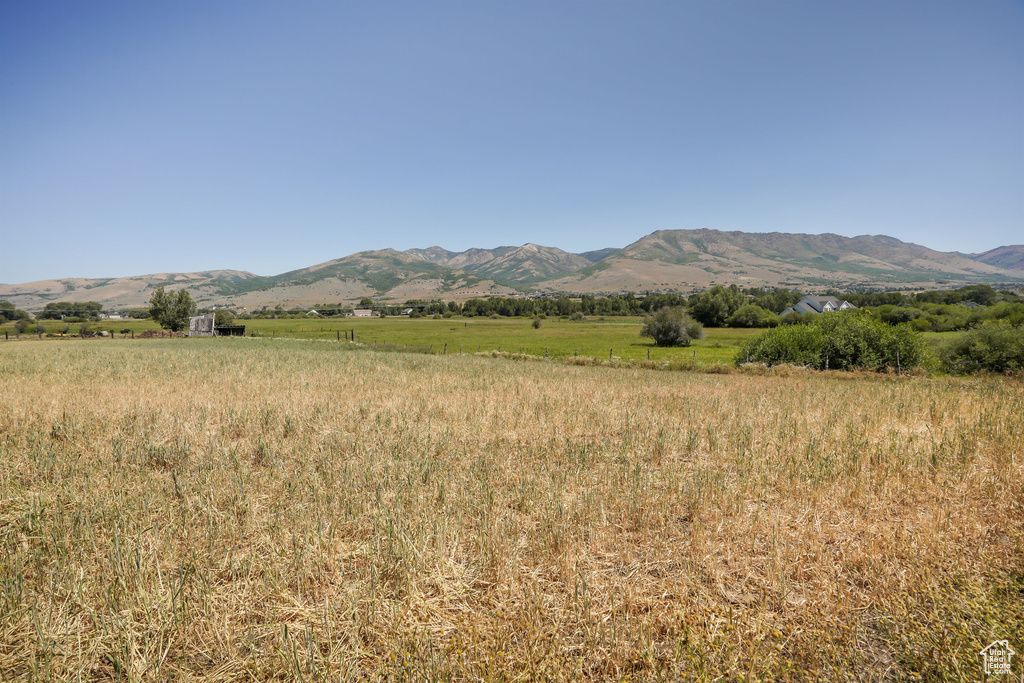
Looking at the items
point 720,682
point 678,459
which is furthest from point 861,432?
point 720,682

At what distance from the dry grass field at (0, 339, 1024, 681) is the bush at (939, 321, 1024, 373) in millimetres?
28050

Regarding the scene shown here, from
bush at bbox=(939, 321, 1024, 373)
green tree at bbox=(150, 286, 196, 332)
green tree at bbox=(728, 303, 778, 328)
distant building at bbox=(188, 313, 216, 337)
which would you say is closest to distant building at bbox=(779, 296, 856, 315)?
green tree at bbox=(728, 303, 778, 328)

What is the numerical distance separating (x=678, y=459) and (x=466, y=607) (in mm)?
6967

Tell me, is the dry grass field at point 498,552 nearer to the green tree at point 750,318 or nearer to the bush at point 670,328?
the bush at point 670,328

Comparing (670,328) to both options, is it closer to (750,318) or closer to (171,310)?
(750,318)

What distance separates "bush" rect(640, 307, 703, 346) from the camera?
228ft

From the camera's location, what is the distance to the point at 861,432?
11578mm

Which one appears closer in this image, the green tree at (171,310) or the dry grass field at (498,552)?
the dry grass field at (498,552)

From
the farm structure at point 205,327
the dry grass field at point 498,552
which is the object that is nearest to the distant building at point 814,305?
the dry grass field at point 498,552

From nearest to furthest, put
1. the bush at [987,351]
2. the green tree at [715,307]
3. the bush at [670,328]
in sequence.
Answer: the bush at [987,351]
the bush at [670,328]
the green tree at [715,307]

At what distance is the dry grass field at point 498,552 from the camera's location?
3.93 meters

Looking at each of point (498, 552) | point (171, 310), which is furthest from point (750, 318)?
point (171, 310)

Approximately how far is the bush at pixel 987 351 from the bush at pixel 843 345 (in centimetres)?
178

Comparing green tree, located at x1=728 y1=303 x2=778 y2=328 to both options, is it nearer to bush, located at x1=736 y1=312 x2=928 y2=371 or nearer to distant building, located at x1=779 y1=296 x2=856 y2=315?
distant building, located at x1=779 y1=296 x2=856 y2=315
